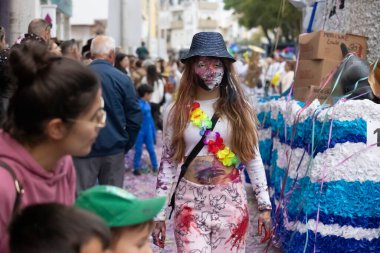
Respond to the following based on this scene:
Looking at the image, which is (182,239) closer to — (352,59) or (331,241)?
(331,241)

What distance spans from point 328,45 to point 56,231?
5.00 metres

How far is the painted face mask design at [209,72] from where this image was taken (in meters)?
3.62

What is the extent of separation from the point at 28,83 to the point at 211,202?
1781mm

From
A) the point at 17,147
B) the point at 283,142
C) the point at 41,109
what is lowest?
the point at 283,142

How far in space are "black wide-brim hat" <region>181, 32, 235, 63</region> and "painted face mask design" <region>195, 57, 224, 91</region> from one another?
51 millimetres

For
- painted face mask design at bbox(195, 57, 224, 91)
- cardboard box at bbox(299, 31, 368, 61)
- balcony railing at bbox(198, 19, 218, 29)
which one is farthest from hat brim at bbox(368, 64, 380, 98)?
balcony railing at bbox(198, 19, 218, 29)

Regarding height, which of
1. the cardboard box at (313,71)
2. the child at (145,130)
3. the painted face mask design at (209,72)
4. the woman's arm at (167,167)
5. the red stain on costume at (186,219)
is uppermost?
the painted face mask design at (209,72)

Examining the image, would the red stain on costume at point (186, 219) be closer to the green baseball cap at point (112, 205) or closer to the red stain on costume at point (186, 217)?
the red stain on costume at point (186, 217)

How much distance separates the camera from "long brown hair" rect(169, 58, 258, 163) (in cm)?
359

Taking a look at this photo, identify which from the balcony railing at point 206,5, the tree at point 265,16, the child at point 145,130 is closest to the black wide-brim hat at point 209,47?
the child at point 145,130

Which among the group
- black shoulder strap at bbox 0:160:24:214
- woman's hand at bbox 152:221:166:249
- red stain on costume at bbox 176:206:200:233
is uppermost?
black shoulder strap at bbox 0:160:24:214

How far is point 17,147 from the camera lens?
1.96m

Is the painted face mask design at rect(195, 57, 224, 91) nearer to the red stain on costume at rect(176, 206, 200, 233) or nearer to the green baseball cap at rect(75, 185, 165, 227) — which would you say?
the red stain on costume at rect(176, 206, 200, 233)

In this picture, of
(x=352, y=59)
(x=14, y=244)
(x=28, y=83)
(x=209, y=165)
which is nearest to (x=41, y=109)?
(x=28, y=83)
